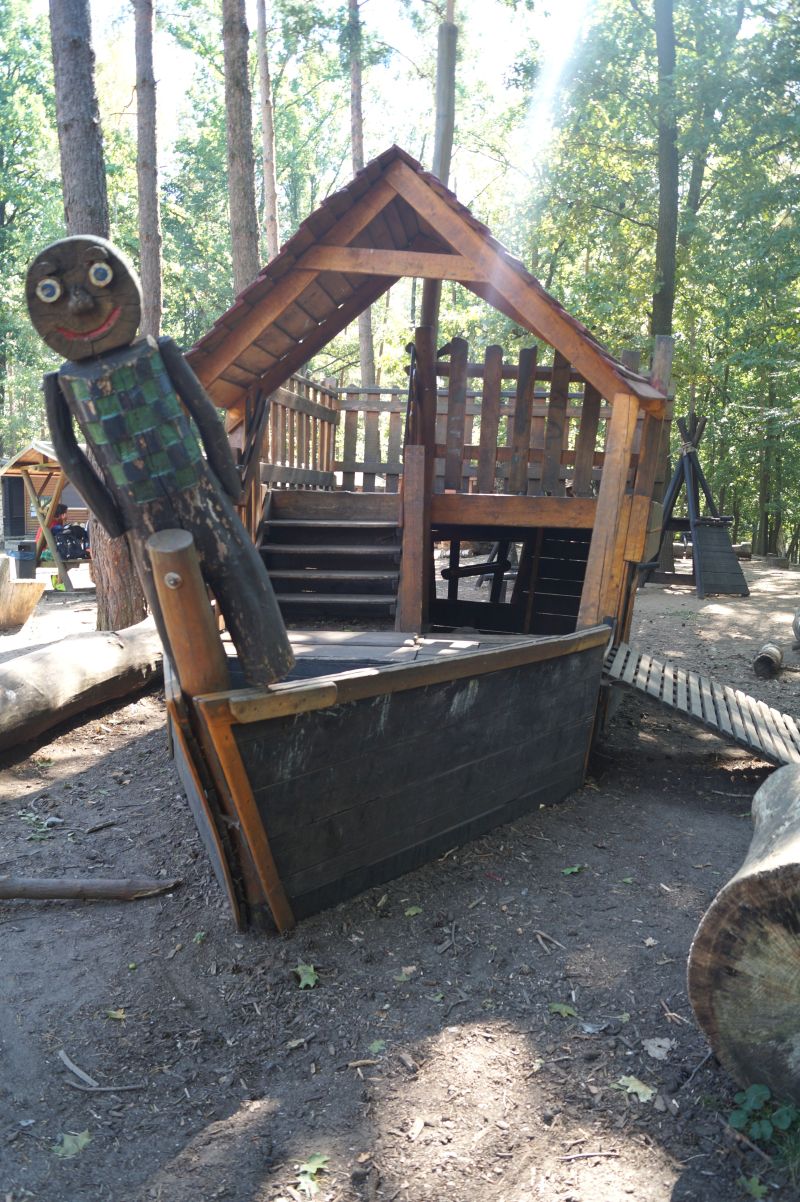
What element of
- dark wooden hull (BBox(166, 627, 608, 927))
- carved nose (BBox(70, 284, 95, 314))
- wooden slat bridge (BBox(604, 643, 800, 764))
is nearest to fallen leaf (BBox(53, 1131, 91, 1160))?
dark wooden hull (BBox(166, 627, 608, 927))

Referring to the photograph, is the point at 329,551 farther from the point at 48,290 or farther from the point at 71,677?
the point at 48,290

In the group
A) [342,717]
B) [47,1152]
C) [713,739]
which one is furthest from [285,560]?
[47,1152]

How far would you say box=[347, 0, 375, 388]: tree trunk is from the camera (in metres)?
18.9

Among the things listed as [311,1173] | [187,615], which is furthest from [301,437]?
[311,1173]

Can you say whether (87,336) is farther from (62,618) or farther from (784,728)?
(62,618)

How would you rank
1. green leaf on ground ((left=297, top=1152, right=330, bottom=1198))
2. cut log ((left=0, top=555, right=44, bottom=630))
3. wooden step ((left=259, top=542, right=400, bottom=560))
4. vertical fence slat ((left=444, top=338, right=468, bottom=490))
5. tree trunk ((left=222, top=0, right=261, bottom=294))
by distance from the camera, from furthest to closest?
tree trunk ((left=222, top=0, right=261, bottom=294))
cut log ((left=0, top=555, right=44, bottom=630))
wooden step ((left=259, top=542, right=400, bottom=560))
vertical fence slat ((left=444, top=338, right=468, bottom=490))
green leaf on ground ((left=297, top=1152, right=330, bottom=1198))

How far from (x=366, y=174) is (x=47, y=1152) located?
17.4 ft

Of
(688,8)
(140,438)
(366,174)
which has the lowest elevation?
(140,438)

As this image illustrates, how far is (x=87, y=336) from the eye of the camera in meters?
3.17

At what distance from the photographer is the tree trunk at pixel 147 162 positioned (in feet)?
44.2

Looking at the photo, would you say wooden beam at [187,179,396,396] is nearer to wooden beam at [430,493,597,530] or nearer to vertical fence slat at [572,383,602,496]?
wooden beam at [430,493,597,530]

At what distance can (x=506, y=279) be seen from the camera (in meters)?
5.85

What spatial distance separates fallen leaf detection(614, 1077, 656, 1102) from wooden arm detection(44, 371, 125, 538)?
249 centimetres

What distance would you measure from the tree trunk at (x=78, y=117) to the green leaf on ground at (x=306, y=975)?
24.1 ft
